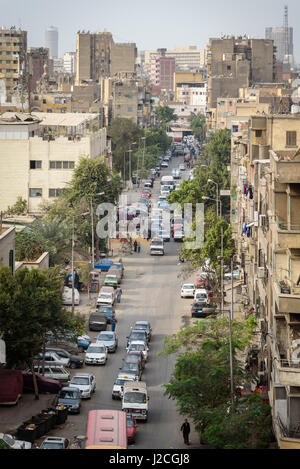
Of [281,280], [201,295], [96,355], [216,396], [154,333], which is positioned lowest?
[154,333]

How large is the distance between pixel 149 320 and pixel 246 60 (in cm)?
10299

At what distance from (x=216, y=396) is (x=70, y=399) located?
5.83 m

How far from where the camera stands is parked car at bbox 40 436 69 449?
1160 inches

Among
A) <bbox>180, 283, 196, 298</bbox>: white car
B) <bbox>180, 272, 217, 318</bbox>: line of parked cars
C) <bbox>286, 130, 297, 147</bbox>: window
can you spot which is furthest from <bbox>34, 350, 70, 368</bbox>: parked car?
<bbox>180, 283, 196, 298</bbox>: white car

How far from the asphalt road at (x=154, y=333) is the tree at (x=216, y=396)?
136cm

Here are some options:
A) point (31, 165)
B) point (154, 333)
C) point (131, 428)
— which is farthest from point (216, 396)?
point (31, 165)

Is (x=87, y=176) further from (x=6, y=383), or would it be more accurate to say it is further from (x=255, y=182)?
(x=6, y=383)

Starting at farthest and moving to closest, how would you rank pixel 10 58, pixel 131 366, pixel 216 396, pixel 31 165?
pixel 10 58 → pixel 31 165 → pixel 131 366 → pixel 216 396

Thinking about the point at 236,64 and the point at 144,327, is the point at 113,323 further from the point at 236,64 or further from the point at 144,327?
the point at 236,64

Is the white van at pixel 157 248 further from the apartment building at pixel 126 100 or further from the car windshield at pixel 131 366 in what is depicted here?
the apartment building at pixel 126 100

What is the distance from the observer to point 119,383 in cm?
3794
